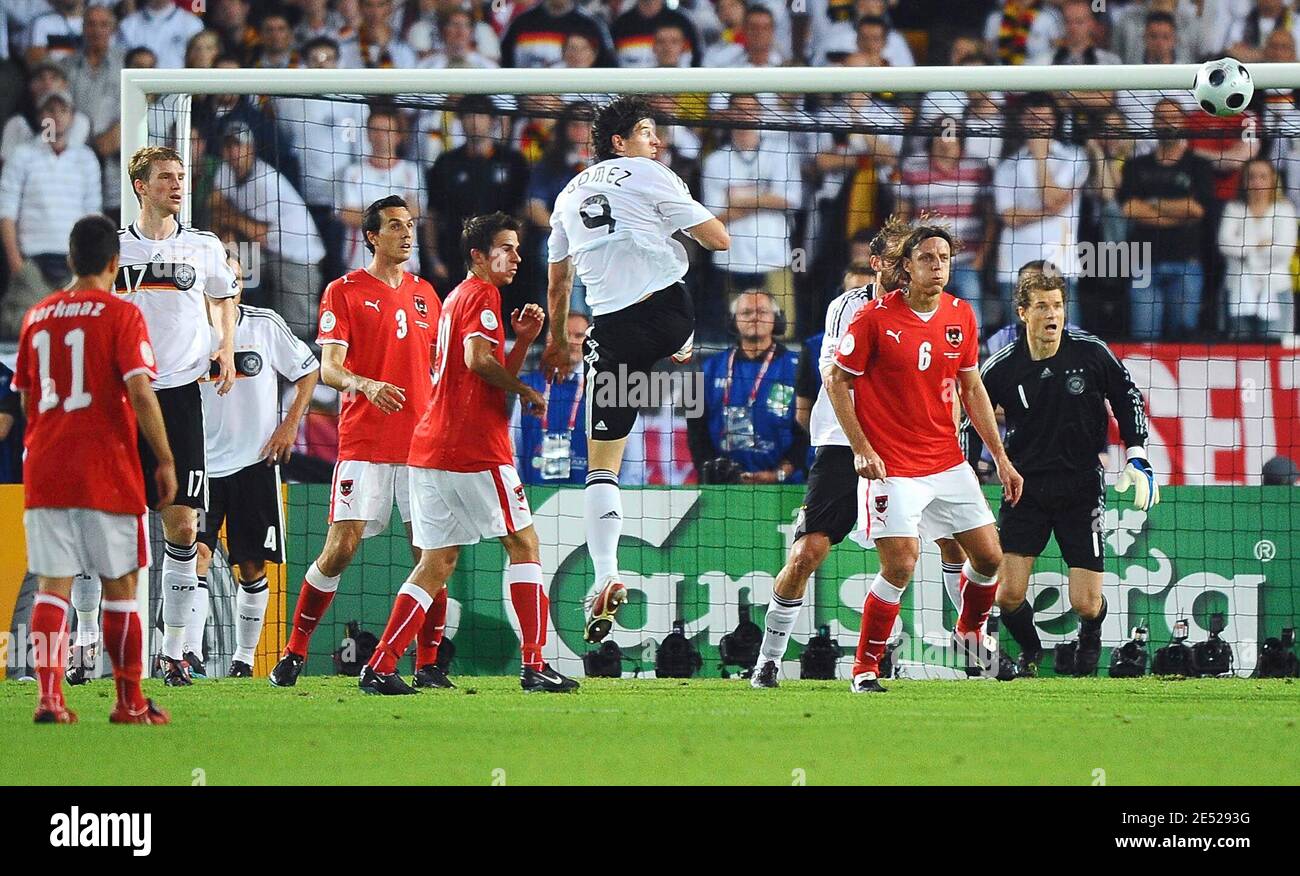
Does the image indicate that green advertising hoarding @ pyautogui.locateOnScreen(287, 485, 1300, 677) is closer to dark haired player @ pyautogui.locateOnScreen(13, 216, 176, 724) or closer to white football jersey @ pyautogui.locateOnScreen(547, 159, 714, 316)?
white football jersey @ pyautogui.locateOnScreen(547, 159, 714, 316)

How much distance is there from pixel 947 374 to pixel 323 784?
394 cm

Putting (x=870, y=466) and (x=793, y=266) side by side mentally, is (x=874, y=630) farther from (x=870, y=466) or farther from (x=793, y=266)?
(x=793, y=266)

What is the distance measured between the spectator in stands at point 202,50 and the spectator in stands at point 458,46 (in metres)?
1.70

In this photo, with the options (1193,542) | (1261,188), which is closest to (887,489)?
(1193,542)

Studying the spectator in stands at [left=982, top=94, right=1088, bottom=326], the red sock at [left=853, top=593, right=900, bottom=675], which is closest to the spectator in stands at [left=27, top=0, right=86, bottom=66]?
the spectator in stands at [left=982, top=94, right=1088, bottom=326]

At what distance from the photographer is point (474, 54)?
13.0m

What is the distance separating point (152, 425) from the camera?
5.65m

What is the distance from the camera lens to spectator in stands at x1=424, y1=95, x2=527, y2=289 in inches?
432

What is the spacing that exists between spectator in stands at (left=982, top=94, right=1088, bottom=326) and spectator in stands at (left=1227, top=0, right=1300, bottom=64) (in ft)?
6.84

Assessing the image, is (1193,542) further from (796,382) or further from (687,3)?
(687,3)

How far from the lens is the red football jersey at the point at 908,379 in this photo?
7.38 m

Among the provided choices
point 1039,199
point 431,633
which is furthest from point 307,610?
point 1039,199

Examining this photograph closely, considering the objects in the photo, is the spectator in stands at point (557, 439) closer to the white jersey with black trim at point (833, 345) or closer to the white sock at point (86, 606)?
the white jersey with black trim at point (833, 345)

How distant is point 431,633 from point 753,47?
268 inches
